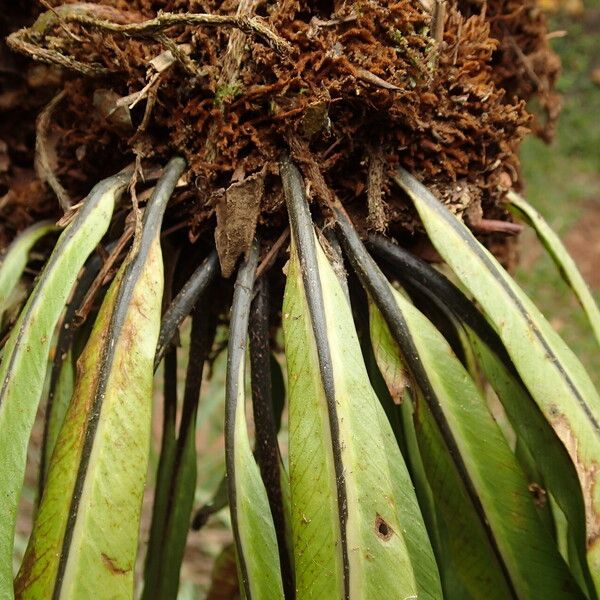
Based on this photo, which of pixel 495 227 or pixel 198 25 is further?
pixel 495 227

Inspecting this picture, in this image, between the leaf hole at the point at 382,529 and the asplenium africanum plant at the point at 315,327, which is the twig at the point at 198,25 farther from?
the leaf hole at the point at 382,529

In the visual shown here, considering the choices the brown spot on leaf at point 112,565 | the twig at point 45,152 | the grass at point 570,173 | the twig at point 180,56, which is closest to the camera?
the brown spot on leaf at point 112,565

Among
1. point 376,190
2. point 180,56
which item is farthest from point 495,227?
point 180,56

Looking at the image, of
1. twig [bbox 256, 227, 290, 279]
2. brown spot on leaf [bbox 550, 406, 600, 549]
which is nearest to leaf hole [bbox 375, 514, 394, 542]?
brown spot on leaf [bbox 550, 406, 600, 549]

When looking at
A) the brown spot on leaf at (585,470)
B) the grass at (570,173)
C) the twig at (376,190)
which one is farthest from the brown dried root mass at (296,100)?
the grass at (570,173)

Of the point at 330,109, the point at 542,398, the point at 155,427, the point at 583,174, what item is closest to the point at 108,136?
the point at 330,109

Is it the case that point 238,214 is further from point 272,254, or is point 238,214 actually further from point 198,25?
point 198,25

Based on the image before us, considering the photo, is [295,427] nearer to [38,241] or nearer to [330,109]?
[330,109]
